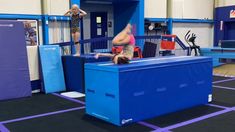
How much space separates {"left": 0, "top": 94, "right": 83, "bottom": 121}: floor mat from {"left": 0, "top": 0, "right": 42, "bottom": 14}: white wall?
388 centimetres

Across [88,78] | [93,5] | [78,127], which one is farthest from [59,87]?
[93,5]

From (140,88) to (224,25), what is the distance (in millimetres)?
10994

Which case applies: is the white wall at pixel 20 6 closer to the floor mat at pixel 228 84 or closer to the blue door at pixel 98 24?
the blue door at pixel 98 24

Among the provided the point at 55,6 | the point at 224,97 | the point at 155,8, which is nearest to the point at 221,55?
the point at 155,8

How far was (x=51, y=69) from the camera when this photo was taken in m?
6.18

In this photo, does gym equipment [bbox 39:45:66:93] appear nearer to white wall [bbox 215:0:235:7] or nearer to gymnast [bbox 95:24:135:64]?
gymnast [bbox 95:24:135:64]

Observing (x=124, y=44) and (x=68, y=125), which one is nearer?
(x=68, y=125)

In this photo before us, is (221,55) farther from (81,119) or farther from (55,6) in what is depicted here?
(81,119)

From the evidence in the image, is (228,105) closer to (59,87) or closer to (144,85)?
(144,85)

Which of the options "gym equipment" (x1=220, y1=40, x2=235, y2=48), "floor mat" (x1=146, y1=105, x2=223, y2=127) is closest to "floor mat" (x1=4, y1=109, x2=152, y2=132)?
"floor mat" (x1=146, y1=105, x2=223, y2=127)

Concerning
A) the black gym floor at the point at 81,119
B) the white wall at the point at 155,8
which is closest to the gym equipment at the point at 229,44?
the white wall at the point at 155,8

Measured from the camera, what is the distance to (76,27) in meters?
6.31

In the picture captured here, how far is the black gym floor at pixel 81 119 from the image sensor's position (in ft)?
12.3

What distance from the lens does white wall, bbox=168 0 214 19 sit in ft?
41.1
